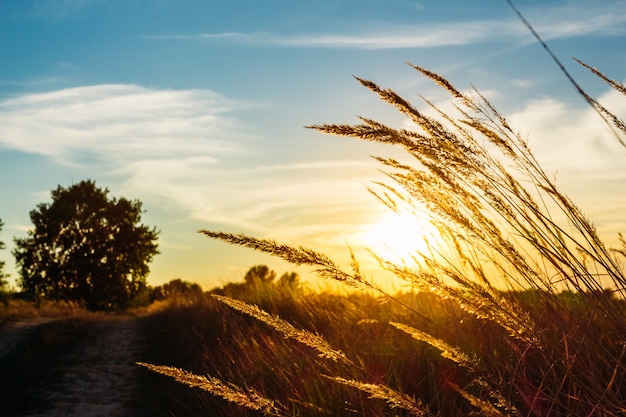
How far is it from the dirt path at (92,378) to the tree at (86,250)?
13455 mm

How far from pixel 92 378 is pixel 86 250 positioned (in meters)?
19.6

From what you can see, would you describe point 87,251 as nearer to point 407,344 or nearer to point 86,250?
point 86,250

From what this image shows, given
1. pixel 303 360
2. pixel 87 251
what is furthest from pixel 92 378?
pixel 87 251

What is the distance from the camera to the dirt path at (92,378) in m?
7.29

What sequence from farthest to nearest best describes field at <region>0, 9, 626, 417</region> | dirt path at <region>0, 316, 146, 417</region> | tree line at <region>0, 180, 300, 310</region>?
tree line at <region>0, 180, 300, 310</region> < dirt path at <region>0, 316, 146, 417</region> < field at <region>0, 9, 626, 417</region>

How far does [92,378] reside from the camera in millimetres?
8836

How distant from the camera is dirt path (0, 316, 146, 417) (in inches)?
287

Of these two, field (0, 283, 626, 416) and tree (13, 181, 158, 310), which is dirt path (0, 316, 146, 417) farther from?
tree (13, 181, 158, 310)

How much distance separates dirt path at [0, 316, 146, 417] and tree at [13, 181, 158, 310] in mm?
13455

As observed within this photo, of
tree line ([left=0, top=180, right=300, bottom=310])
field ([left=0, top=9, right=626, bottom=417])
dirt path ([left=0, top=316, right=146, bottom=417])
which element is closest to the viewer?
field ([left=0, top=9, right=626, bottom=417])

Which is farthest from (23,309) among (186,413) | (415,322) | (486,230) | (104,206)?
(486,230)

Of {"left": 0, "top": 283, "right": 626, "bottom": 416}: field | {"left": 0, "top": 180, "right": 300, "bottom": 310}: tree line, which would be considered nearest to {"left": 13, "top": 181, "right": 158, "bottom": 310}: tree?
{"left": 0, "top": 180, "right": 300, "bottom": 310}: tree line

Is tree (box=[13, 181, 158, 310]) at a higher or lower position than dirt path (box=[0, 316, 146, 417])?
higher

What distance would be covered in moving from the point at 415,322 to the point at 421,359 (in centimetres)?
141
